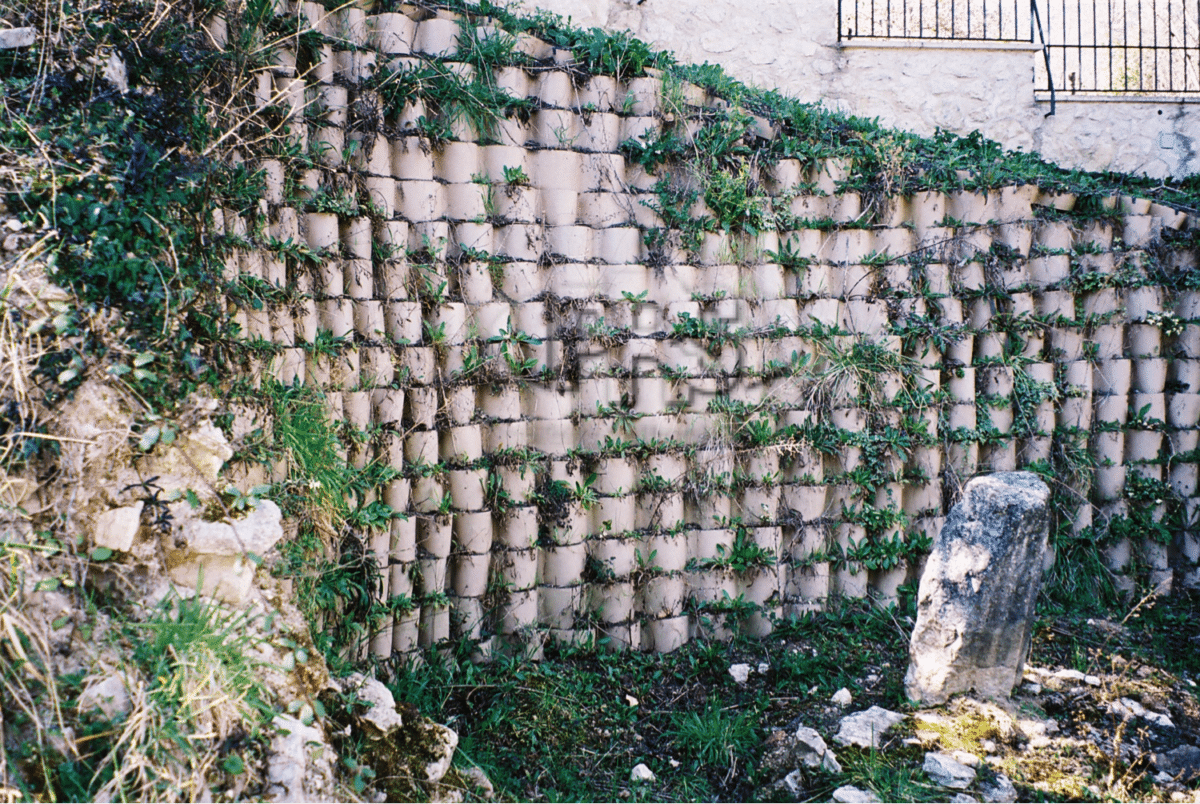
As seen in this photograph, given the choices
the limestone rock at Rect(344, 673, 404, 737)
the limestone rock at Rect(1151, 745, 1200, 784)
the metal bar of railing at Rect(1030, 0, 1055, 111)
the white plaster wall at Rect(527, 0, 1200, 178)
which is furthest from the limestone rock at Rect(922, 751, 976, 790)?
the metal bar of railing at Rect(1030, 0, 1055, 111)

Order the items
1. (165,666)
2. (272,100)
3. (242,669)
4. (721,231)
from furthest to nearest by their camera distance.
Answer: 1. (721,231)
2. (272,100)
3. (242,669)
4. (165,666)

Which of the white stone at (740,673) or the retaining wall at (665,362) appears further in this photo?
the white stone at (740,673)

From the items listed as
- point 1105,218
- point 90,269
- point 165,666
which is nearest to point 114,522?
point 165,666

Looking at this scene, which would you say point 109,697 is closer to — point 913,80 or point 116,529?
point 116,529

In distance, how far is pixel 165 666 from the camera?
1919mm

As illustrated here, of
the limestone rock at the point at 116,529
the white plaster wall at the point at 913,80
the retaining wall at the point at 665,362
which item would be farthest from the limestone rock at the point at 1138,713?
the white plaster wall at the point at 913,80

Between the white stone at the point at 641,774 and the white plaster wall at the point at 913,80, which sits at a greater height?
the white plaster wall at the point at 913,80

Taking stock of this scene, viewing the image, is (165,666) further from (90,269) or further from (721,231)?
(721,231)

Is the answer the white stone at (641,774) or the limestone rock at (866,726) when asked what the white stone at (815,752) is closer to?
the limestone rock at (866,726)

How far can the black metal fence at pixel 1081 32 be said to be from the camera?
21.9ft

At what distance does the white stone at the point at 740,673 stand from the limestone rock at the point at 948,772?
3.05ft

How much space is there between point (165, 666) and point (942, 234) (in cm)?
417

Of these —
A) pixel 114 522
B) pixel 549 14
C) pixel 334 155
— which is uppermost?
pixel 549 14

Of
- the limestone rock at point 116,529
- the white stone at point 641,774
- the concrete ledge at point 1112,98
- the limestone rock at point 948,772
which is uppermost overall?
the concrete ledge at point 1112,98
